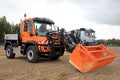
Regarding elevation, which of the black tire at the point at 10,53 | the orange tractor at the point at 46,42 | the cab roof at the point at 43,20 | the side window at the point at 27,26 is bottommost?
the black tire at the point at 10,53

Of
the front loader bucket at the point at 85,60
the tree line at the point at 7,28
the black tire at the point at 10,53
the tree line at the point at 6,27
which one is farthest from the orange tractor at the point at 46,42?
the tree line at the point at 6,27

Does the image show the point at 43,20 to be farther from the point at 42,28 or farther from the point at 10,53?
the point at 10,53

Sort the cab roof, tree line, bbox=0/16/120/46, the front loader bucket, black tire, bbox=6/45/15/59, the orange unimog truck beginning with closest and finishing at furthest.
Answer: the front loader bucket
the orange unimog truck
the cab roof
black tire, bbox=6/45/15/59
tree line, bbox=0/16/120/46

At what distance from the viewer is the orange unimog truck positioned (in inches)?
529

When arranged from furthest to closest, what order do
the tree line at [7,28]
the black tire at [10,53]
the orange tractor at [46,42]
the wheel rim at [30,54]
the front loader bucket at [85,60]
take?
the tree line at [7,28] → the black tire at [10,53] → the wheel rim at [30,54] → the orange tractor at [46,42] → the front loader bucket at [85,60]

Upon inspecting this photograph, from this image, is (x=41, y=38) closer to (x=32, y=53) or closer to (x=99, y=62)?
(x=32, y=53)

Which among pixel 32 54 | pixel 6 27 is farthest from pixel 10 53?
pixel 6 27

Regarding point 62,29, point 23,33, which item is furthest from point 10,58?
point 62,29

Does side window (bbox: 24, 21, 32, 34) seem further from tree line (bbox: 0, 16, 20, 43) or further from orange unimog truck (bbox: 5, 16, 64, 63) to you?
tree line (bbox: 0, 16, 20, 43)

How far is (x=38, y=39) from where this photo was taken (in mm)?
13562

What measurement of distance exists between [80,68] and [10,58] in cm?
762

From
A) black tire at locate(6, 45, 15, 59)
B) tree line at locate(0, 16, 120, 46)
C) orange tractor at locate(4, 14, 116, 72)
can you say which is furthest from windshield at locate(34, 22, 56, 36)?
tree line at locate(0, 16, 120, 46)

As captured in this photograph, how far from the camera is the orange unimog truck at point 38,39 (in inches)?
529

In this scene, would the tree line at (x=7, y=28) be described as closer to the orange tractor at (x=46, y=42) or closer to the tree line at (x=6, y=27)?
the tree line at (x=6, y=27)
